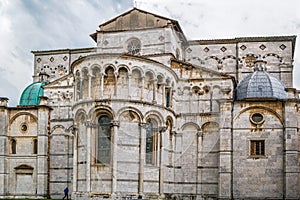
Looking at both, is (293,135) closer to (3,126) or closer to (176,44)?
(176,44)

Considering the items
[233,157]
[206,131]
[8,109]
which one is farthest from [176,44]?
[8,109]

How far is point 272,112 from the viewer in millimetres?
30516

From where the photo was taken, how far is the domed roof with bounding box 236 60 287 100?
3156 centimetres

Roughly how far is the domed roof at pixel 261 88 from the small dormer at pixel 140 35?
560cm

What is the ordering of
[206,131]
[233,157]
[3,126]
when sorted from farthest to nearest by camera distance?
[3,126]
[206,131]
[233,157]

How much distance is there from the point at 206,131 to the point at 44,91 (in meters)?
12.8

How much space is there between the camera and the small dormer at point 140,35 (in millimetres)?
34438

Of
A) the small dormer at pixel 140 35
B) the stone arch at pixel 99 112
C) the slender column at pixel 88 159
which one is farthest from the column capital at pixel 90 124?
the small dormer at pixel 140 35

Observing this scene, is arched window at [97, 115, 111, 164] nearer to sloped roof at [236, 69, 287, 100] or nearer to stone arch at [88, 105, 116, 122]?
stone arch at [88, 105, 116, 122]

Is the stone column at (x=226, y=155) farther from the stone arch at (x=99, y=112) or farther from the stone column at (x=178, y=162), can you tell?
the stone arch at (x=99, y=112)

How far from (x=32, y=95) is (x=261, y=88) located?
18.5m

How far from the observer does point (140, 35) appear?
115ft

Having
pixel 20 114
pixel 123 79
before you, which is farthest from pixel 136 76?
pixel 20 114

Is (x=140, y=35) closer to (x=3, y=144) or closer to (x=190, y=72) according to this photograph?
(x=190, y=72)
